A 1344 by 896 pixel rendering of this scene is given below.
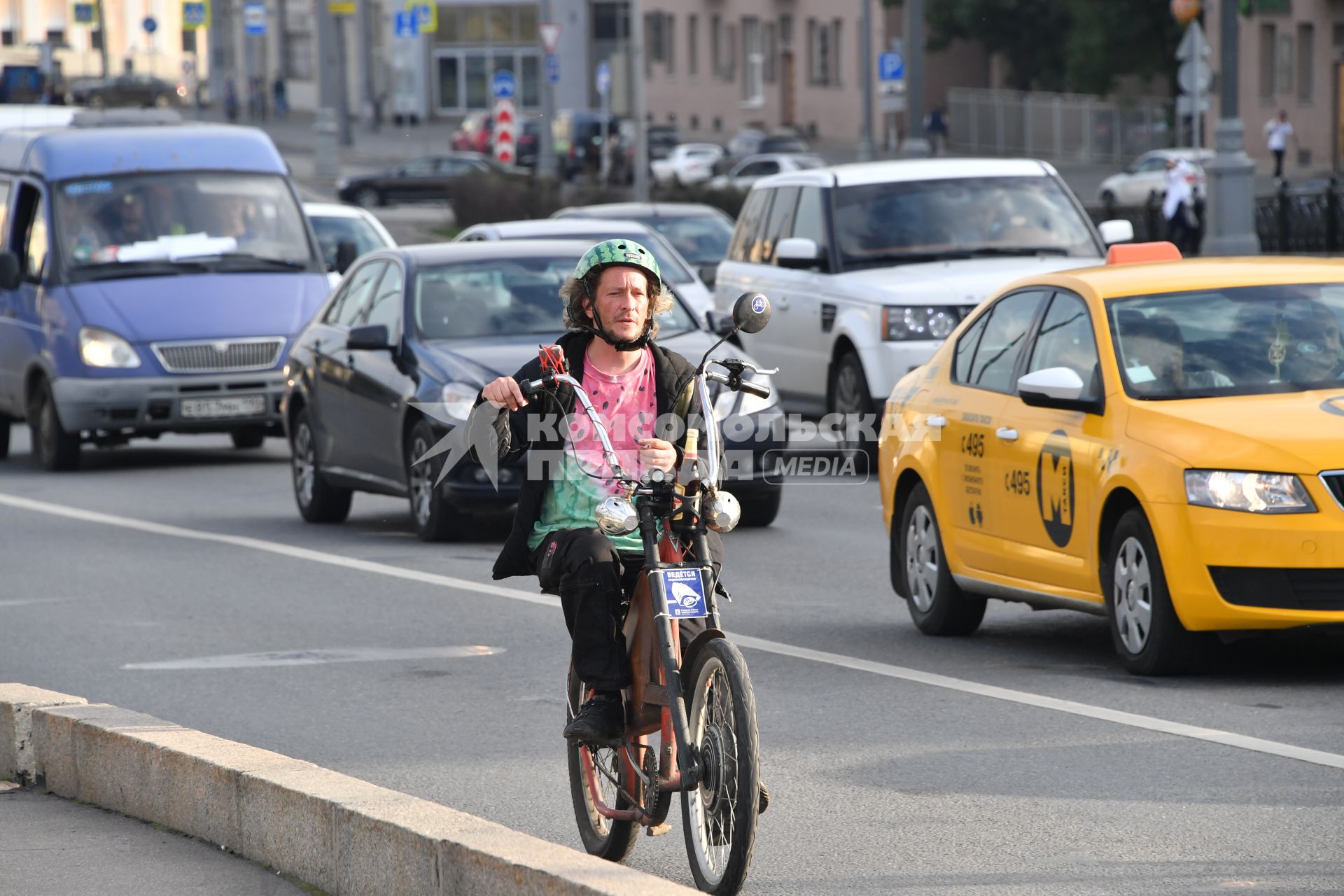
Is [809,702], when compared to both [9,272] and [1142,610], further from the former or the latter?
[9,272]

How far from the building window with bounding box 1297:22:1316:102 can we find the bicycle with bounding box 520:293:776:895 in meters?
56.3

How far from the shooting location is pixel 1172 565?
336 inches

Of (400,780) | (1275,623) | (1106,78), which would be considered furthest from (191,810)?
(1106,78)

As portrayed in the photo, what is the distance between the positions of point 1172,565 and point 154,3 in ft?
382

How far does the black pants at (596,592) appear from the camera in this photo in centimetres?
583

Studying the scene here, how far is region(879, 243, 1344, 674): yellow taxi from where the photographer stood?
845 centimetres

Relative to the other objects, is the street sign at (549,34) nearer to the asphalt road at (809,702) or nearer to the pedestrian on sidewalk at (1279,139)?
the pedestrian on sidewalk at (1279,139)

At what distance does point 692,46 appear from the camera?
92062 millimetres

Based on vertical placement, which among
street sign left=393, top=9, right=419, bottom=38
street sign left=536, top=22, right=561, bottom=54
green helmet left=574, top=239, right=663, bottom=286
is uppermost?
street sign left=393, top=9, right=419, bottom=38

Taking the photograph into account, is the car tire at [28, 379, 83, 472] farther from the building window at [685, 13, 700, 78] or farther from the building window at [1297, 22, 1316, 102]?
the building window at [685, 13, 700, 78]

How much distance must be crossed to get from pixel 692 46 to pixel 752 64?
18.7 ft

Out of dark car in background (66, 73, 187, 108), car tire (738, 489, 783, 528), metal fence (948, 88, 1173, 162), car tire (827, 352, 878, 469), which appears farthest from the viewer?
dark car in background (66, 73, 187, 108)

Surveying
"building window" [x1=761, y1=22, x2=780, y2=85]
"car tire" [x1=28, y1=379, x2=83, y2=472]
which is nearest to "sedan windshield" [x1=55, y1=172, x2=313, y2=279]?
"car tire" [x1=28, y1=379, x2=83, y2=472]

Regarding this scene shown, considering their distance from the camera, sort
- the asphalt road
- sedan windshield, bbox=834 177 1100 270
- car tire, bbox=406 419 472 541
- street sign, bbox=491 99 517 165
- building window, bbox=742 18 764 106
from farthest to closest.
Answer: building window, bbox=742 18 764 106, street sign, bbox=491 99 517 165, sedan windshield, bbox=834 177 1100 270, car tire, bbox=406 419 472 541, the asphalt road
